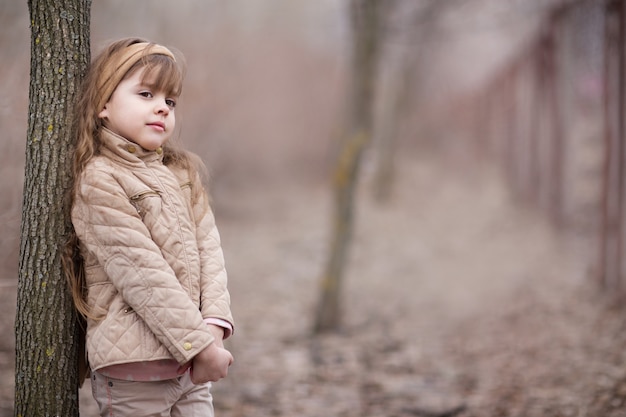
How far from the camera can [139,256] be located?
2.06m

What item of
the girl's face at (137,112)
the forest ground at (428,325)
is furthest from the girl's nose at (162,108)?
the forest ground at (428,325)

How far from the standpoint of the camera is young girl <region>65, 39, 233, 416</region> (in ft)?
Answer: 6.78

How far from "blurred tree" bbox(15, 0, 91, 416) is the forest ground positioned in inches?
39.5

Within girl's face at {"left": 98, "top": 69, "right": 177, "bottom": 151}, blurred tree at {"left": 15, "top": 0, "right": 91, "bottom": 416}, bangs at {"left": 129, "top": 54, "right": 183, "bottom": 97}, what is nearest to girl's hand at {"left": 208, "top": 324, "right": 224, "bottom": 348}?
blurred tree at {"left": 15, "top": 0, "right": 91, "bottom": 416}

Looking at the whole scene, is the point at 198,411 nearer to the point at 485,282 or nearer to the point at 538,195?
the point at 485,282

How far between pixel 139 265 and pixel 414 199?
12611mm

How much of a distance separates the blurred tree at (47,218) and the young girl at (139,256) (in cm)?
7

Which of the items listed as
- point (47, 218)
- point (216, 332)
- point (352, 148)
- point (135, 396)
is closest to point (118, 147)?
point (47, 218)

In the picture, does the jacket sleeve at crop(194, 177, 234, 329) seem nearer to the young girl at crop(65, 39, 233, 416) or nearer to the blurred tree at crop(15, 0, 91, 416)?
the young girl at crop(65, 39, 233, 416)

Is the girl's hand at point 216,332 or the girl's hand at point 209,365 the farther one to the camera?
the girl's hand at point 216,332

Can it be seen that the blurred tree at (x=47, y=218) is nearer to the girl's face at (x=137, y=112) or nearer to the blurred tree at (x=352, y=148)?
the girl's face at (x=137, y=112)

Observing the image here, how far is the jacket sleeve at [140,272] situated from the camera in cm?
205

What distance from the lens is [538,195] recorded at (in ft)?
31.0

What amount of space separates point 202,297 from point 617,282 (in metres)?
4.68
